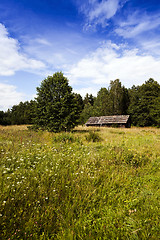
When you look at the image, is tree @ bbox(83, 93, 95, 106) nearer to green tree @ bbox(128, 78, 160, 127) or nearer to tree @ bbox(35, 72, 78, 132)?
green tree @ bbox(128, 78, 160, 127)

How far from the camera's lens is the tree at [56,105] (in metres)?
15.4

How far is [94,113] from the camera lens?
52.6 meters

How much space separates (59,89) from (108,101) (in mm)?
32703

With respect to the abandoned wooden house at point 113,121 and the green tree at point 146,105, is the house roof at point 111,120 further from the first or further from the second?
the green tree at point 146,105

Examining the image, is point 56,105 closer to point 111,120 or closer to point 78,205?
point 78,205

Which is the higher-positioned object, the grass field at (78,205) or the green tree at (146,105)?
the green tree at (146,105)

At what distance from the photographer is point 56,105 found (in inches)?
601

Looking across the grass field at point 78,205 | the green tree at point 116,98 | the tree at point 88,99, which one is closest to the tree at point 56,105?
the grass field at point 78,205

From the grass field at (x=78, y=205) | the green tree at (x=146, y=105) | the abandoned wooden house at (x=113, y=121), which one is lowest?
the grass field at (x=78, y=205)

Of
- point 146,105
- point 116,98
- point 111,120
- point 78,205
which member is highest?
point 116,98

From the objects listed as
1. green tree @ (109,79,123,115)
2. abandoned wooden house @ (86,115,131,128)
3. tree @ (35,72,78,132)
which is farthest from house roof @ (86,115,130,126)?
tree @ (35,72,78,132)

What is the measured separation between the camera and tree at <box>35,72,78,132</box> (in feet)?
50.4

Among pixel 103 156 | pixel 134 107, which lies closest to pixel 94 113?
pixel 134 107

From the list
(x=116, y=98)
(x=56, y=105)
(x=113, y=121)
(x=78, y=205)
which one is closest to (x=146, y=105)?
(x=116, y=98)
